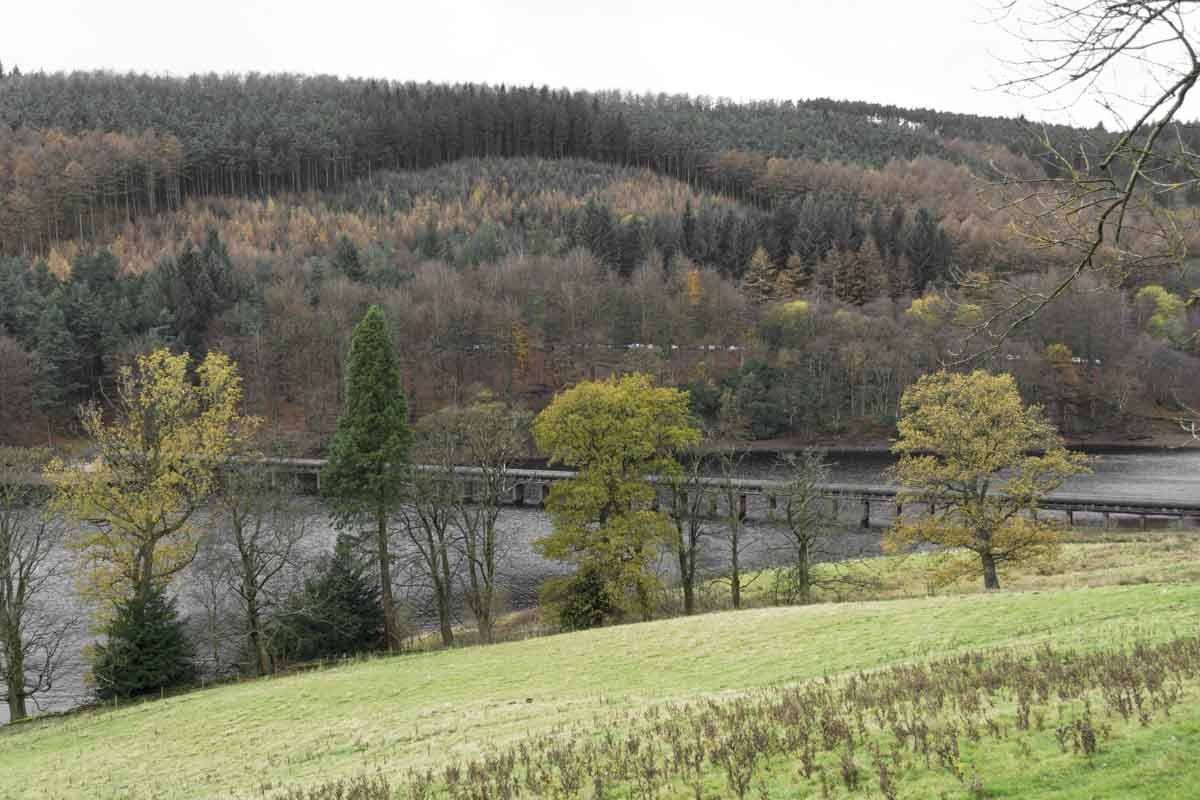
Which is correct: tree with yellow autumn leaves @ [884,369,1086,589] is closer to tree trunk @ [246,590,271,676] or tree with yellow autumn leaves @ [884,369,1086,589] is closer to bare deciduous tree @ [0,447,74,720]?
tree trunk @ [246,590,271,676]

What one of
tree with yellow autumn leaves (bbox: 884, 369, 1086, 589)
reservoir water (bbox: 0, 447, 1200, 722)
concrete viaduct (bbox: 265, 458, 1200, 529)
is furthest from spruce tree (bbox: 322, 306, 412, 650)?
tree with yellow autumn leaves (bbox: 884, 369, 1086, 589)

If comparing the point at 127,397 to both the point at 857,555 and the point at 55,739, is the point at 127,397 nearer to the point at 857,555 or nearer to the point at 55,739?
the point at 55,739

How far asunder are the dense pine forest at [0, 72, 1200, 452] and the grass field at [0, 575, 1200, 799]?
1255 inches

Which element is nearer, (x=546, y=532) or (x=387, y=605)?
(x=387, y=605)

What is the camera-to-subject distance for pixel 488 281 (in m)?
99.1

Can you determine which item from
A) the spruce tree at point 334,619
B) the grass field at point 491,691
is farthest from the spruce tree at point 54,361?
the grass field at point 491,691

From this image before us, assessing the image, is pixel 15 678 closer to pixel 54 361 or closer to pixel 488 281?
pixel 54 361

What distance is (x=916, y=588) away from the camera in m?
36.3

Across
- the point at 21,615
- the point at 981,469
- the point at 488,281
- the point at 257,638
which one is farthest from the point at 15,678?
the point at 488,281

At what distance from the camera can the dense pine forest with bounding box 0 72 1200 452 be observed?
273 feet

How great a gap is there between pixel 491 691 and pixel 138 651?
1436 cm

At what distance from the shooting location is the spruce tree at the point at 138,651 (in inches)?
1059

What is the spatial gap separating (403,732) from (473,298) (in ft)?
267

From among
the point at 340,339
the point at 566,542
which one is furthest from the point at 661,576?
the point at 340,339
